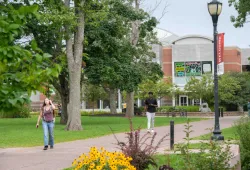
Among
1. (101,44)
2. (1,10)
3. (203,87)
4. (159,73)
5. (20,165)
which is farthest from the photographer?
(203,87)

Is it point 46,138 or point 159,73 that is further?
point 159,73

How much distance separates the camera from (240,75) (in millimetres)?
66812

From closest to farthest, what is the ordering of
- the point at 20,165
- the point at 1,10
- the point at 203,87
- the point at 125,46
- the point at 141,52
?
the point at 1,10
the point at 20,165
the point at 125,46
the point at 141,52
the point at 203,87

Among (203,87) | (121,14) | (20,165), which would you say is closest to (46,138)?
(20,165)

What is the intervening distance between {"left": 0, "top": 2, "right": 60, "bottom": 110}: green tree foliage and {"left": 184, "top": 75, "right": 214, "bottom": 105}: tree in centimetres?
5780

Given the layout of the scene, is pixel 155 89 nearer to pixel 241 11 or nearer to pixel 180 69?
pixel 180 69

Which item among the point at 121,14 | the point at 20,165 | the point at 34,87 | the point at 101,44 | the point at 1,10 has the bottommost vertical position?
the point at 20,165

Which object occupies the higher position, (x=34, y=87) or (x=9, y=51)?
(x=9, y=51)

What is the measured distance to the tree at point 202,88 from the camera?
61.4 m

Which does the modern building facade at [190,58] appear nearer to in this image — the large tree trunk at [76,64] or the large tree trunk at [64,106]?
the large tree trunk at [64,106]

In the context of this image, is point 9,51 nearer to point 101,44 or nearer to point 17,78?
point 17,78

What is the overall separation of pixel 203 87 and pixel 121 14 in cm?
2975

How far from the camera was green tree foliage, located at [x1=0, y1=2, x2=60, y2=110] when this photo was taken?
12.5ft

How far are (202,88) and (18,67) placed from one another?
58684 millimetres
